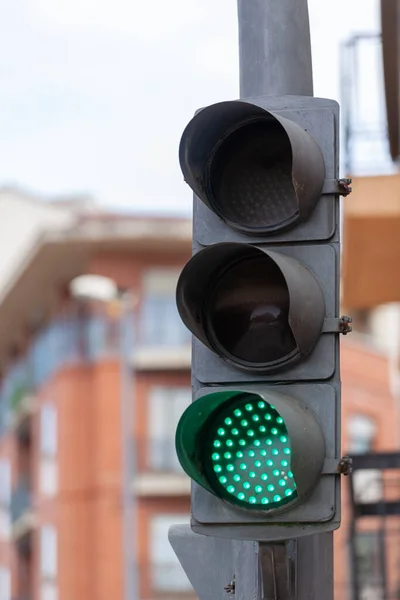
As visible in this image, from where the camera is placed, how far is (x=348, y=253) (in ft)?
39.0

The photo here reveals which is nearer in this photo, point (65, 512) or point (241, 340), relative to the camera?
point (241, 340)

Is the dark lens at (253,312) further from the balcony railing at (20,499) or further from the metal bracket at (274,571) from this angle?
the balcony railing at (20,499)

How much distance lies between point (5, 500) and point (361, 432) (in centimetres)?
1287

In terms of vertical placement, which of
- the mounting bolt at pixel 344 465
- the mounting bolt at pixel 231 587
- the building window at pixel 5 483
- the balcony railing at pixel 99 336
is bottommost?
the building window at pixel 5 483

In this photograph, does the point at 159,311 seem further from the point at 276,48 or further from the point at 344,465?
the point at 344,465

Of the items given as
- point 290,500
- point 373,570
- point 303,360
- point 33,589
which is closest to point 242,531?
Answer: point 290,500

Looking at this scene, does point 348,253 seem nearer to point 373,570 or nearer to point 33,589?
point 373,570

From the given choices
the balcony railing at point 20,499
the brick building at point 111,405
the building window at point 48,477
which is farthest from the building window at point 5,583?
the building window at point 48,477

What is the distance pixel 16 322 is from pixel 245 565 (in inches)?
1833

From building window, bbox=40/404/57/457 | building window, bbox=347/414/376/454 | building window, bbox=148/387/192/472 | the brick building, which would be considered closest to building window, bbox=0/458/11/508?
the brick building

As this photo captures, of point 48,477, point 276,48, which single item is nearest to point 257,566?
point 276,48

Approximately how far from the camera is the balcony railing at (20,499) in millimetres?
48516

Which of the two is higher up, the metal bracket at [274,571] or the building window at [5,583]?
the metal bracket at [274,571]

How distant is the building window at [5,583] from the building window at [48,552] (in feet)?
20.8
